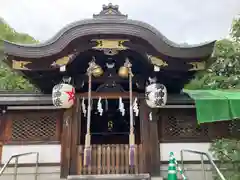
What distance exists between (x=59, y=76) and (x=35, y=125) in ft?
5.12

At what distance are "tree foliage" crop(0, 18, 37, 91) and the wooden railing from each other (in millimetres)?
6987

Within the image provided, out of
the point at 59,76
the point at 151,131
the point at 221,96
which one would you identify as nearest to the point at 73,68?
the point at 59,76

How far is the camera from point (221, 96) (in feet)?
23.6

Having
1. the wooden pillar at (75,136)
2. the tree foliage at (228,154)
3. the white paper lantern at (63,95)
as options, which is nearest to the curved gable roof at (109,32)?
the white paper lantern at (63,95)

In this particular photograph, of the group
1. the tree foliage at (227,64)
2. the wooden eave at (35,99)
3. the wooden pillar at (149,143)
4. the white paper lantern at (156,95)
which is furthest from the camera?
the tree foliage at (227,64)

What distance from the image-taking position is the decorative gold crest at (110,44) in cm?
657

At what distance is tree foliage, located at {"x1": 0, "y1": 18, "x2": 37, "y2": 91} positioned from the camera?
1470 cm

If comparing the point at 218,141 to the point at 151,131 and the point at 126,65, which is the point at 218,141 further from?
the point at 126,65

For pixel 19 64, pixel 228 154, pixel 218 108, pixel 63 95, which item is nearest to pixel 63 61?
pixel 63 95

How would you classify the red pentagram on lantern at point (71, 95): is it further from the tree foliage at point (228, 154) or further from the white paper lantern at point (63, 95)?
the tree foliage at point (228, 154)

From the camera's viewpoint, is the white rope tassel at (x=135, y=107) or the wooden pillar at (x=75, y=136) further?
the white rope tassel at (x=135, y=107)

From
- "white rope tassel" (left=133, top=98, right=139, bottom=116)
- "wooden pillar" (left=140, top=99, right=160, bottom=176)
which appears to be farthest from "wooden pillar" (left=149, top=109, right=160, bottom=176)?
"white rope tassel" (left=133, top=98, right=139, bottom=116)

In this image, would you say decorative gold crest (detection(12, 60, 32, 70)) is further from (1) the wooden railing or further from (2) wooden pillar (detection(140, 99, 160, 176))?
(2) wooden pillar (detection(140, 99, 160, 176))

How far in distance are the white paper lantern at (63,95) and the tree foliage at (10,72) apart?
6.16 m
